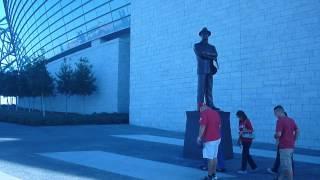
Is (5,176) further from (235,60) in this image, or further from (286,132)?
(235,60)

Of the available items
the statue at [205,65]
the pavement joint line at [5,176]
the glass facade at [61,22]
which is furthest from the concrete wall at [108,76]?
the pavement joint line at [5,176]

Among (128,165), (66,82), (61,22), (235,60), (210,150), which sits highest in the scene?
(61,22)

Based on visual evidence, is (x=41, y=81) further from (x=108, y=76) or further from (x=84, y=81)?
(x=108, y=76)

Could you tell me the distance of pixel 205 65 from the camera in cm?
1393

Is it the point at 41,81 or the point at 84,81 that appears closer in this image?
the point at 84,81

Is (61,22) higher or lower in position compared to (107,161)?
higher

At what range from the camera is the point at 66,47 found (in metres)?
48.9

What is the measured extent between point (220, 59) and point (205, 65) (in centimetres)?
986


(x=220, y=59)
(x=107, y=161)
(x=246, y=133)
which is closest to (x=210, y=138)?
(x=246, y=133)

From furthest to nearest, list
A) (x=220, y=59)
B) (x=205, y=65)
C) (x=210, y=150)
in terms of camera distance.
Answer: (x=220, y=59), (x=205, y=65), (x=210, y=150)

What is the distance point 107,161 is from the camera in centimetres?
1323

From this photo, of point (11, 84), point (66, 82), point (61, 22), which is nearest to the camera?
point (66, 82)

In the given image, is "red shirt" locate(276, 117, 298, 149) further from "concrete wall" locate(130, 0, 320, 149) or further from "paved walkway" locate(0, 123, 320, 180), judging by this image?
"concrete wall" locate(130, 0, 320, 149)

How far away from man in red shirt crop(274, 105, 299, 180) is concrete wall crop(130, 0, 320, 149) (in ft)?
31.2
